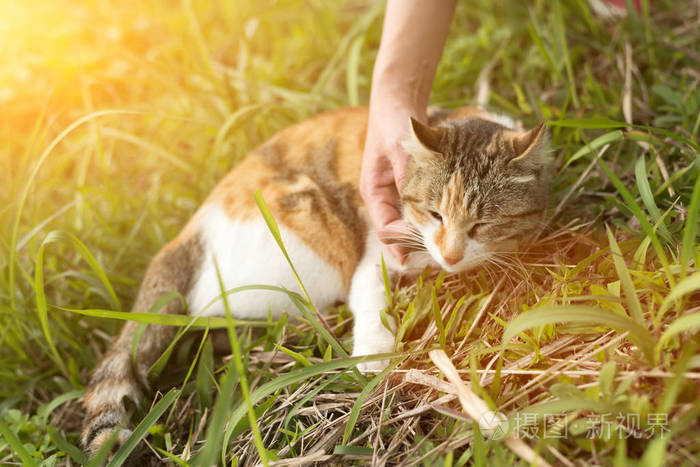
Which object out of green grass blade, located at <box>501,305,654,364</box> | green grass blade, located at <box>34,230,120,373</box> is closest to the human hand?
green grass blade, located at <box>501,305,654,364</box>

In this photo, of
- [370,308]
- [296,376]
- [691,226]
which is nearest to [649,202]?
[691,226]

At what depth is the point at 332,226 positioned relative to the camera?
6.89 feet

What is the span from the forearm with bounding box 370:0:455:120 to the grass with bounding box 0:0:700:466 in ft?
2.15

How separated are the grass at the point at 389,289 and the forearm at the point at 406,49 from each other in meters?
0.66

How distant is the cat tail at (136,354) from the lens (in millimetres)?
1608

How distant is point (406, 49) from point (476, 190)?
72 cm

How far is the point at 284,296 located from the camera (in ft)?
6.52

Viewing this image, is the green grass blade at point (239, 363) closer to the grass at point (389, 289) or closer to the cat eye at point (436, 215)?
the grass at point (389, 289)

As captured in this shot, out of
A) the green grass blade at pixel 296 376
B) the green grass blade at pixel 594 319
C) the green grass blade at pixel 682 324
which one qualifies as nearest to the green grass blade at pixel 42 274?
the green grass blade at pixel 296 376

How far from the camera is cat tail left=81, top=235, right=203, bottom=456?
1.61 metres

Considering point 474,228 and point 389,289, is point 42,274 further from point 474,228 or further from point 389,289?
point 474,228

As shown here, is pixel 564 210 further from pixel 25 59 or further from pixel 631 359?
pixel 25 59

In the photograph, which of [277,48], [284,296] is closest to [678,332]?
[284,296]

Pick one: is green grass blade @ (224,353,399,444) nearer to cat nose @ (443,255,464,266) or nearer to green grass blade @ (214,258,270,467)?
green grass blade @ (214,258,270,467)
